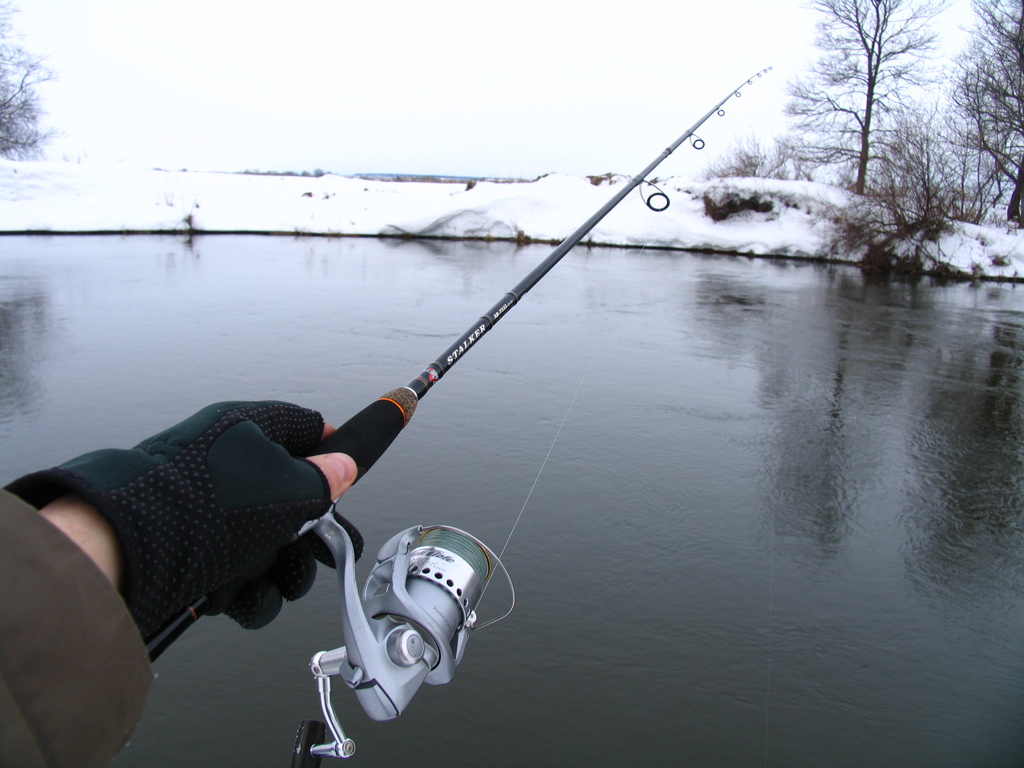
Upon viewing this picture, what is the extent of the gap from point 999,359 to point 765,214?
1414 centimetres

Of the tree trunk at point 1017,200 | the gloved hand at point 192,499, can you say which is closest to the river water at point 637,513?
the gloved hand at point 192,499

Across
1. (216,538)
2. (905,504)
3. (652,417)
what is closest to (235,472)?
(216,538)

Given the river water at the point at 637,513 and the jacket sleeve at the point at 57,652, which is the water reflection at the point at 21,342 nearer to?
the river water at the point at 637,513

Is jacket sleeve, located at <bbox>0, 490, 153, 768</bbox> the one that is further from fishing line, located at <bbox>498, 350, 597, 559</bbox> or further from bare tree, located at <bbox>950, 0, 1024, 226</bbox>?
bare tree, located at <bbox>950, 0, 1024, 226</bbox>

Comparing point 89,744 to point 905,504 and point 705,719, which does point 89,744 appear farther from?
point 905,504

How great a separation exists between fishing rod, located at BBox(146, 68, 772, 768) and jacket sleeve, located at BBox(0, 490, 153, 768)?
35 cm

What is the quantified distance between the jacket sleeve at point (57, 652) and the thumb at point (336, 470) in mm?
Answer: 495

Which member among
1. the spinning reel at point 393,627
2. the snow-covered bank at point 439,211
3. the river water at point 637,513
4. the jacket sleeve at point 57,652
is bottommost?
the river water at point 637,513

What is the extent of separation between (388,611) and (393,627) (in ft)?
0.15

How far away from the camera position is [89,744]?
77 cm

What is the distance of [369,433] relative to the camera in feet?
5.43

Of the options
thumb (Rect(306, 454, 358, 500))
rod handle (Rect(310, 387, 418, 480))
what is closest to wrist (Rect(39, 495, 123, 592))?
thumb (Rect(306, 454, 358, 500))

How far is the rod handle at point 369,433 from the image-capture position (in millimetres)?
1583

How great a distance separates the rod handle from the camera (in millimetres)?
1583
